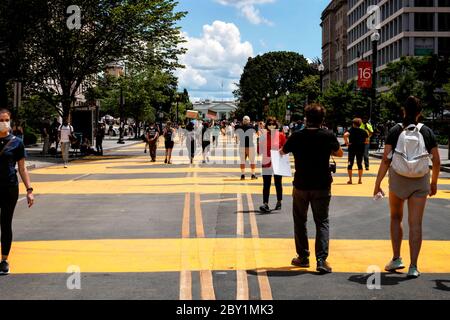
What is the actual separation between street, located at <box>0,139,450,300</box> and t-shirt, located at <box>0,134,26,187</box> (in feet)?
3.40

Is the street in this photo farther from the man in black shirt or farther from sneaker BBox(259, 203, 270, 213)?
the man in black shirt

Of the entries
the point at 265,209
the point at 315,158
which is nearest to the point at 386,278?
the point at 315,158

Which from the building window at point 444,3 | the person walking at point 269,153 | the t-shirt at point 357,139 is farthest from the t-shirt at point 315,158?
the building window at point 444,3

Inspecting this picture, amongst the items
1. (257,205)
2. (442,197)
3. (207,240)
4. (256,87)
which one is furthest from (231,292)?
(256,87)

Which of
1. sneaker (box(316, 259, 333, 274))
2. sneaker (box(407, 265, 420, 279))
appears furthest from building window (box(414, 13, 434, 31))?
sneaker (box(316, 259, 333, 274))

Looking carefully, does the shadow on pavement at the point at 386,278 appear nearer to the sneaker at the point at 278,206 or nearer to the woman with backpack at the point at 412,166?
the woman with backpack at the point at 412,166

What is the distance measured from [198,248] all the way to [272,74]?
129 metres

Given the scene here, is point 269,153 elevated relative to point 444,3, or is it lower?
lower

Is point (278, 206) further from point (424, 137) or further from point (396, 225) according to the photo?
point (424, 137)

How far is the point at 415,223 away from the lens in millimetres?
7234

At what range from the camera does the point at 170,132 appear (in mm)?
27703

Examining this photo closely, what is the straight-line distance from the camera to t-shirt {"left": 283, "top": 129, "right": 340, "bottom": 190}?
7461 mm

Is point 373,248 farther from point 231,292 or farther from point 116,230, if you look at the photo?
point 116,230

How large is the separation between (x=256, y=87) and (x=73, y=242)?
130m
